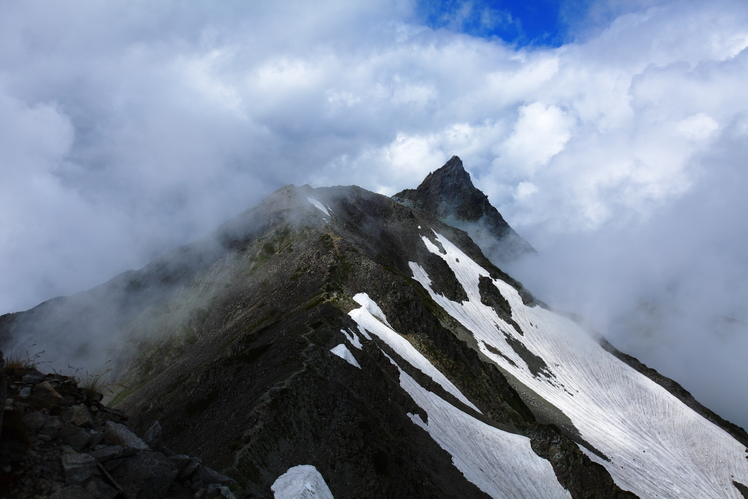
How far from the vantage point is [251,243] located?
112 metres

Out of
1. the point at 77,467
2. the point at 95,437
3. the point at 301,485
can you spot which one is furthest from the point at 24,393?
the point at 301,485

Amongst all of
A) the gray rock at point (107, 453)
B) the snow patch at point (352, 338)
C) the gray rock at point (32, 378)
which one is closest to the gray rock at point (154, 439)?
the gray rock at point (107, 453)

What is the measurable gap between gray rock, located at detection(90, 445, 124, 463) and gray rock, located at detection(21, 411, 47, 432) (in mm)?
1655

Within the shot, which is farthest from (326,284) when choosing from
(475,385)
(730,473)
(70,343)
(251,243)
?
(730,473)

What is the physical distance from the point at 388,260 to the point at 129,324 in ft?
222

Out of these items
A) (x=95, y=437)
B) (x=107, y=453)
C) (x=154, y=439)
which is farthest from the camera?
(x=154, y=439)

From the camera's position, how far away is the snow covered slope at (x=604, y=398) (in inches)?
3654

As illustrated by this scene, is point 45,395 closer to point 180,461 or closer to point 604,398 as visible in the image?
point 180,461

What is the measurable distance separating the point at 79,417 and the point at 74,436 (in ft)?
2.30

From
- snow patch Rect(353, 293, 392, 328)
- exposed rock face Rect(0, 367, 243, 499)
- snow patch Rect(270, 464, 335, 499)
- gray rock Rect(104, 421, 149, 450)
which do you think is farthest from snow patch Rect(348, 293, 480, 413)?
gray rock Rect(104, 421, 149, 450)

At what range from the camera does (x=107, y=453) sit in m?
12.9

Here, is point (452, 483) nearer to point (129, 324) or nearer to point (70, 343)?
point (129, 324)

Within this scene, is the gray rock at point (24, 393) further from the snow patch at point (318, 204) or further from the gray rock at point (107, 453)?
the snow patch at point (318, 204)

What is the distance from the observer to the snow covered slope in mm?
92812
